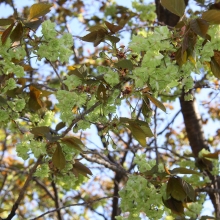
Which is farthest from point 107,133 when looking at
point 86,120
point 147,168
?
point 147,168

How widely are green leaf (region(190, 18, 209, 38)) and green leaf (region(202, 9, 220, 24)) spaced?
0.17 ft

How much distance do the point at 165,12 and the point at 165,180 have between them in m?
2.36

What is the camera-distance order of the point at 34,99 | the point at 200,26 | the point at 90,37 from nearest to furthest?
the point at 200,26
the point at 90,37
the point at 34,99

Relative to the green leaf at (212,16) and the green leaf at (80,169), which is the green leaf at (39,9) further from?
the green leaf at (80,169)

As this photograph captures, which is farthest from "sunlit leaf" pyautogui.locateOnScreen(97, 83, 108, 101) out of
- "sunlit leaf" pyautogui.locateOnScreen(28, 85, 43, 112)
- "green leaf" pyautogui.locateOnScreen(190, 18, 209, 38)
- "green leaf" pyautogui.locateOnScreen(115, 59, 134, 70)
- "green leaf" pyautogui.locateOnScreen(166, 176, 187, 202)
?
"sunlit leaf" pyautogui.locateOnScreen(28, 85, 43, 112)

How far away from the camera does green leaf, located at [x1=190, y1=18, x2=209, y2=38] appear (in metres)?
1.62

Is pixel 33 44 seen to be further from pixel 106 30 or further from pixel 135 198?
pixel 135 198

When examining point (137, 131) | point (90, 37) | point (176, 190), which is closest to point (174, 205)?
point (176, 190)

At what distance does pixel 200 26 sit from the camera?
5.37ft

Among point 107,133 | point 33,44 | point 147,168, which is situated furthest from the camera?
point 147,168

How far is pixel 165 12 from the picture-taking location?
414cm

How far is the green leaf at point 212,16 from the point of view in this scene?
168 centimetres

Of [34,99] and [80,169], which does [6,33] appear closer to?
[34,99]

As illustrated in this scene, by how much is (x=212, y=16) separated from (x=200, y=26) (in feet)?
0.31
